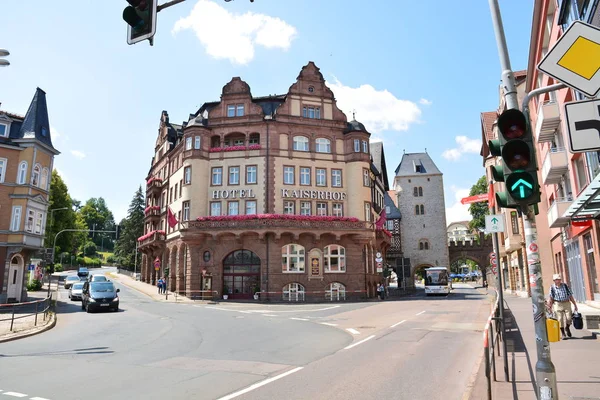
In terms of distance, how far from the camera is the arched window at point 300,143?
43.6 m

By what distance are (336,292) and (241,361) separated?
1201 inches

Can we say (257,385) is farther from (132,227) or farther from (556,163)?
(132,227)

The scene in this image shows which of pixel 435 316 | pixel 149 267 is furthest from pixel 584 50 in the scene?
pixel 149 267

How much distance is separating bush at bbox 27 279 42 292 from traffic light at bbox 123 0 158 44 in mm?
46893

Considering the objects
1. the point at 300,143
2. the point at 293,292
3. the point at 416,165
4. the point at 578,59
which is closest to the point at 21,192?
the point at 293,292

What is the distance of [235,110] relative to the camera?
145 ft

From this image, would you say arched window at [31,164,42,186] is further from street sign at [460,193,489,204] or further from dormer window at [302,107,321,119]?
street sign at [460,193,489,204]

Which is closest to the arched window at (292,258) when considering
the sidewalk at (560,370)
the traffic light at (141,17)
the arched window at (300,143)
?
the arched window at (300,143)

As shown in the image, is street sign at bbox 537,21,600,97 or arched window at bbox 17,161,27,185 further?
arched window at bbox 17,161,27,185

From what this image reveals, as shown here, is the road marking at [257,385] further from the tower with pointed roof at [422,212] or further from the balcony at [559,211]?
the tower with pointed roof at [422,212]

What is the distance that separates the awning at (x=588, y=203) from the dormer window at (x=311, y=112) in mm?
29597

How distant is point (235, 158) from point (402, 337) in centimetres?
3084

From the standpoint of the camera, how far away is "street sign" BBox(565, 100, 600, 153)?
13.8 feet

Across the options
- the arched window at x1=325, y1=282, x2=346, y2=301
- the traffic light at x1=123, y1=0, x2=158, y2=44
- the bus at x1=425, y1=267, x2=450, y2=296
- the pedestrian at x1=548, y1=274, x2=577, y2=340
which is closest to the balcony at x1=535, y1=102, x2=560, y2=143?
the pedestrian at x1=548, y1=274, x2=577, y2=340
